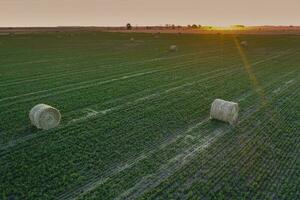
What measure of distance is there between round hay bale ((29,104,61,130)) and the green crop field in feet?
1.25

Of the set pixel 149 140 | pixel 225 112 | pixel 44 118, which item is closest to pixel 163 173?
pixel 149 140

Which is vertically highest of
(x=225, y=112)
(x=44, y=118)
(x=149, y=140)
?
(x=44, y=118)

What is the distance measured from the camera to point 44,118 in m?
16.0

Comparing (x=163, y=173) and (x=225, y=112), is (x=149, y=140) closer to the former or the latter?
(x=163, y=173)

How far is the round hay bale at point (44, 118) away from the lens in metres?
15.9

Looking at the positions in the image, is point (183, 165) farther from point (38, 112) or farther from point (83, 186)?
point (38, 112)

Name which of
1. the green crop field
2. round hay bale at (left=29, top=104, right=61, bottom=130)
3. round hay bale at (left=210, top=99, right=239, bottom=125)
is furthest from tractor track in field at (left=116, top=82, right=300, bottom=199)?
round hay bale at (left=29, top=104, right=61, bottom=130)

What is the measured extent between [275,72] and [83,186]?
2585 cm

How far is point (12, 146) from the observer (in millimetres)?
14172

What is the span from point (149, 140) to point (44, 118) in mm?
5304

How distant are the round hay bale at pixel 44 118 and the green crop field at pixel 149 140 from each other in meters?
0.38

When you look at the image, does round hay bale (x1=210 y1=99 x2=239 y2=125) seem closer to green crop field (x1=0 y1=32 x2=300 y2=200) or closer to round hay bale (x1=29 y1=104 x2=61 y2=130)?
green crop field (x1=0 y1=32 x2=300 y2=200)

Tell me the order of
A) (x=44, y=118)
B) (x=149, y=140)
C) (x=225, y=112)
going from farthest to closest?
(x=225, y=112)
(x=44, y=118)
(x=149, y=140)

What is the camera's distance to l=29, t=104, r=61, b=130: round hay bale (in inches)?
626
